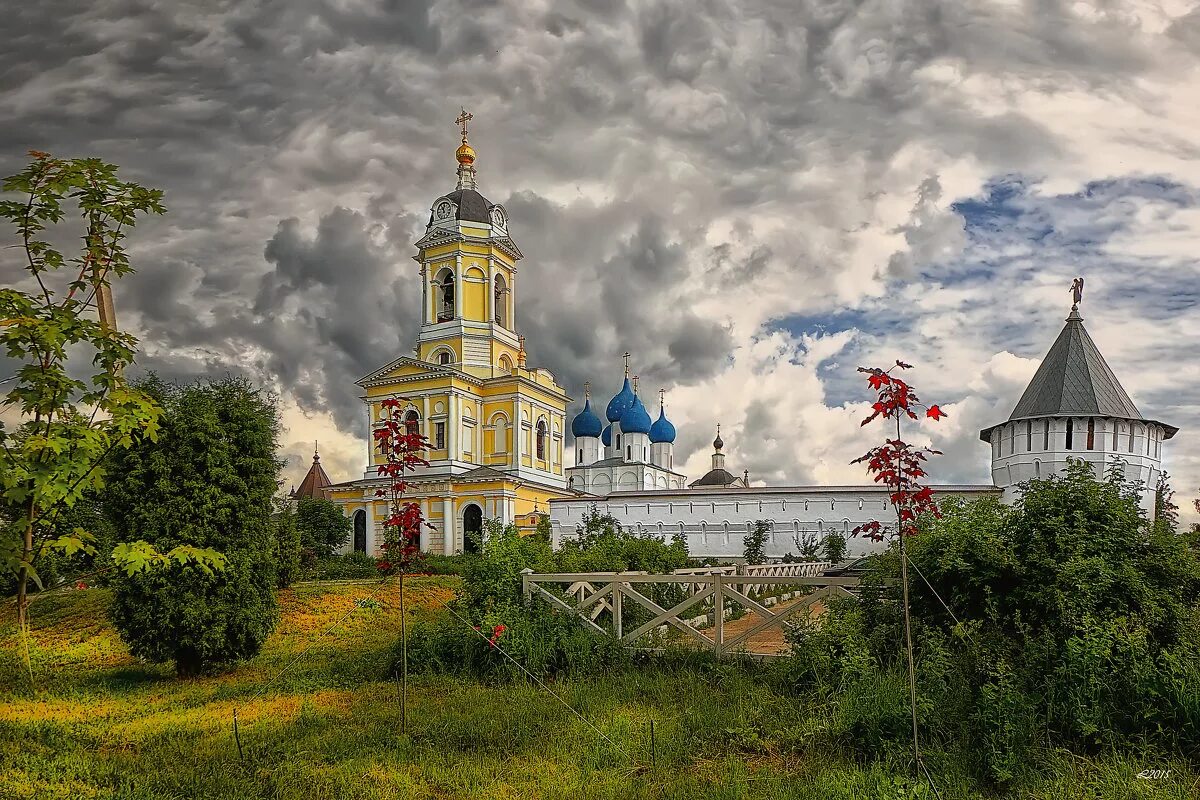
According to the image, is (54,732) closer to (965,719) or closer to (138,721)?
(138,721)

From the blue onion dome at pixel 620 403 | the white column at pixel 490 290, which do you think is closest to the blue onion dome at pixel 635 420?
the blue onion dome at pixel 620 403

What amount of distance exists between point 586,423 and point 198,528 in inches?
2019

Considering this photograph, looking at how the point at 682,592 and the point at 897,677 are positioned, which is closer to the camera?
the point at 897,677

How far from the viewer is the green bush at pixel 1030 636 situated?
6.65 metres

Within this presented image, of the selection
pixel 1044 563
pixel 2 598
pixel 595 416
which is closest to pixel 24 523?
pixel 1044 563

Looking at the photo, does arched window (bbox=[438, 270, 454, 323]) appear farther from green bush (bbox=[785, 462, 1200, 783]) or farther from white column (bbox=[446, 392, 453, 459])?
green bush (bbox=[785, 462, 1200, 783])

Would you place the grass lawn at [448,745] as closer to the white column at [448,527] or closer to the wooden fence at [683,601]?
the wooden fence at [683,601]

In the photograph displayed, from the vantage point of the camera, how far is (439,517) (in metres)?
40.5

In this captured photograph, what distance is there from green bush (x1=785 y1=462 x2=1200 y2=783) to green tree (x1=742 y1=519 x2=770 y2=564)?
25788mm

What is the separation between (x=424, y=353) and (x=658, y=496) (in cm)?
1487

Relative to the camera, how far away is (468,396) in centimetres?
4266

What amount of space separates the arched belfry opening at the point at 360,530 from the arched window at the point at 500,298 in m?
12.0

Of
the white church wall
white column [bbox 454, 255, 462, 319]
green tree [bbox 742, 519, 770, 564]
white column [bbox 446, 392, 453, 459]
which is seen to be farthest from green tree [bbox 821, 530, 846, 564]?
white column [bbox 454, 255, 462, 319]

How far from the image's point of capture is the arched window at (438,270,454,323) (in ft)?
147
